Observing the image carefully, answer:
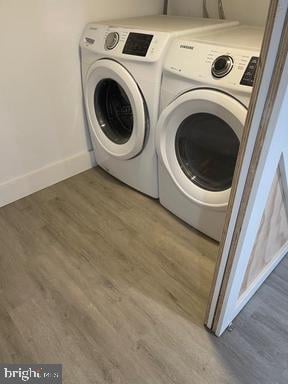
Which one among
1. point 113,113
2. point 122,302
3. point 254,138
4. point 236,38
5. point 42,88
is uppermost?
point 236,38

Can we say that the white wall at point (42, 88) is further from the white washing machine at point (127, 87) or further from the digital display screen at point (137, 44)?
the digital display screen at point (137, 44)

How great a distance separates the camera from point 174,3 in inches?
77.0

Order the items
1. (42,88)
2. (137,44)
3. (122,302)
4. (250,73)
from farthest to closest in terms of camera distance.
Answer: (42,88), (137,44), (122,302), (250,73)

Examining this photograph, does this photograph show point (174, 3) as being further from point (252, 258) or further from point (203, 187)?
point (252, 258)

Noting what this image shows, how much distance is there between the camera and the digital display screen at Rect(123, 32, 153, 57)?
1.31 meters

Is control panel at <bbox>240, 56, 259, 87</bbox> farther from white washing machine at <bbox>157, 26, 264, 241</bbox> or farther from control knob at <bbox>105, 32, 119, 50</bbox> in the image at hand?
control knob at <bbox>105, 32, 119, 50</bbox>

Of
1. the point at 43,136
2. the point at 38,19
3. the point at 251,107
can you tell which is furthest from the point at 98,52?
the point at 251,107

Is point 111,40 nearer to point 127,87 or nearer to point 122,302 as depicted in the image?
point 127,87

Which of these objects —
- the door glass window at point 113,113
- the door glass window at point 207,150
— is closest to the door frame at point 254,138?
the door glass window at point 207,150

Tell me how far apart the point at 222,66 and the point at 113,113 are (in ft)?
2.75

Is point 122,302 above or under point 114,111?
under

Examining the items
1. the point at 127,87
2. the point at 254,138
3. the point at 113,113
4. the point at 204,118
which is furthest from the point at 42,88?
the point at 254,138

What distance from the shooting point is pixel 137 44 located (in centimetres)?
134

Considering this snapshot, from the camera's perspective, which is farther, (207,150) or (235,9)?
(235,9)
